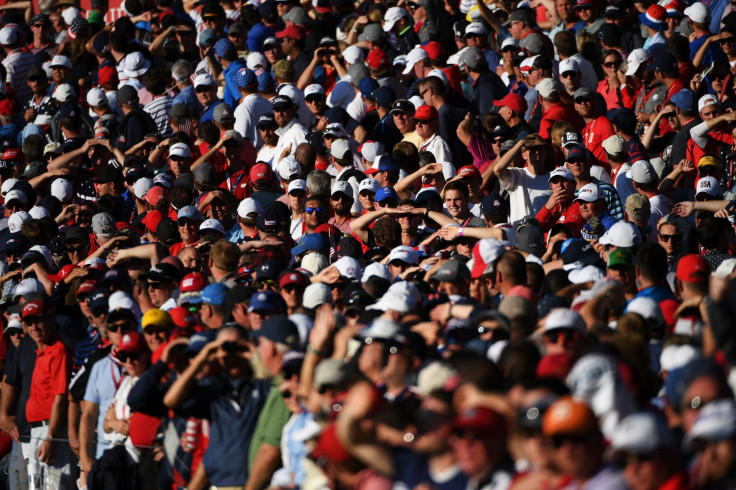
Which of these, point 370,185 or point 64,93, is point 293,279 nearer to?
point 370,185

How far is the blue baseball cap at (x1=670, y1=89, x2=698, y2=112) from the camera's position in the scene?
12.6m

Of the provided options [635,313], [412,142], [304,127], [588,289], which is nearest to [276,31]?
[304,127]

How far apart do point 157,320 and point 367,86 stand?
6018 millimetres

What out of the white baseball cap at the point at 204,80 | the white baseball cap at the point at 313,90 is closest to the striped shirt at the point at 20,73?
the white baseball cap at the point at 204,80

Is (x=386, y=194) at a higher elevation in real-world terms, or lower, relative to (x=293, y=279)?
lower

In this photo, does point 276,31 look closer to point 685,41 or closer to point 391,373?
point 685,41

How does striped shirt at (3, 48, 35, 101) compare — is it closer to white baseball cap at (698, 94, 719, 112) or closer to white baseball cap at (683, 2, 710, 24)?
white baseball cap at (683, 2, 710, 24)

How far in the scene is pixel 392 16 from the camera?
1658 centimetres

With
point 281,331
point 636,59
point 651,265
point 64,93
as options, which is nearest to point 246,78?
point 64,93

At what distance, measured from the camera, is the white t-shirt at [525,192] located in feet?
39.7

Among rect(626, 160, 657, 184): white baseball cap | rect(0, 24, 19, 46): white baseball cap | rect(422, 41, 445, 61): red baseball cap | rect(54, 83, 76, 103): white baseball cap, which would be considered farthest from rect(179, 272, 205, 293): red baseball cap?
rect(0, 24, 19, 46): white baseball cap

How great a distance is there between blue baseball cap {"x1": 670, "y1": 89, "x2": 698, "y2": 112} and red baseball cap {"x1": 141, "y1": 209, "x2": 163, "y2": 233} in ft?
16.9

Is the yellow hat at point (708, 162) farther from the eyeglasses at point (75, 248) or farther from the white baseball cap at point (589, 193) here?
the eyeglasses at point (75, 248)

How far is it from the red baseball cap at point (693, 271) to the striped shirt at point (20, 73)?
12720mm
